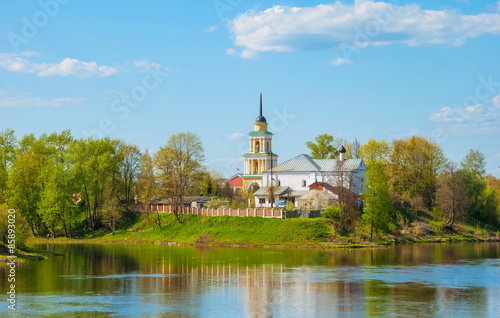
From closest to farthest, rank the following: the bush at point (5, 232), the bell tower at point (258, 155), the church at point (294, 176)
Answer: the bush at point (5, 232), the church at point (294, 176), the bell tower at point (258, 155)

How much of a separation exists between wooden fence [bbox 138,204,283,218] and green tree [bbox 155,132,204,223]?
207cm

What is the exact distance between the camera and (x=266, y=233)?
70.2 meters

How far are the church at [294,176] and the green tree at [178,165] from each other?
10.1 metres

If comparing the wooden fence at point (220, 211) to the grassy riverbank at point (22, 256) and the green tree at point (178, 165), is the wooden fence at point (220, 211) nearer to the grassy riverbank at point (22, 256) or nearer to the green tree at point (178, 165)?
the green tree at point (178, 165)

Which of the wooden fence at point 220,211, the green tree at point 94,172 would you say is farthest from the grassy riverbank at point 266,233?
the green tree at point 94,172

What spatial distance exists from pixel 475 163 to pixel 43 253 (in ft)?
226

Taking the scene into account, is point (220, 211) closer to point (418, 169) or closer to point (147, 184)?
point (147, 184)

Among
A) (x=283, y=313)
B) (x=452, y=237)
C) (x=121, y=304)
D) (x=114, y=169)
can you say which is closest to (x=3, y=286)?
(x=121, y=304)

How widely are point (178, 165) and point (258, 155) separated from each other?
22513 millimetres

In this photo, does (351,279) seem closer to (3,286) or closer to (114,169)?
(3,286)

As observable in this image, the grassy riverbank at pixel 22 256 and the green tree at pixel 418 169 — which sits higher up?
the green tree at pixel 418 169

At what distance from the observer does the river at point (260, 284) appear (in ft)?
103

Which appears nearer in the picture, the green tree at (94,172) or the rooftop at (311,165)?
the green tree at (94,172)

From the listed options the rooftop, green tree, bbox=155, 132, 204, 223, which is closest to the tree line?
green tree, bbox=155, 132, 204, 223
